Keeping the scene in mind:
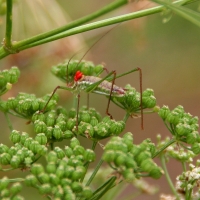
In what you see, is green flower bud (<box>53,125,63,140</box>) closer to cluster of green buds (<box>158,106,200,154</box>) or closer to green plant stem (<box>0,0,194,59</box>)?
green plant stem (<box>0,0,194,59</box>)

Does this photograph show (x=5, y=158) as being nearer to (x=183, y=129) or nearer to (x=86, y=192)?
(x=86, y=192)

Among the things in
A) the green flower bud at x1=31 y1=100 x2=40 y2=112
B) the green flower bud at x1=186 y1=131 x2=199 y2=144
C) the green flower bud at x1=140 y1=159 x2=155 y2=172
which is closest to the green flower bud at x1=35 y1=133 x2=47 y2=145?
the green flower bud at x1=31 y1=100 x2=40 y2=112

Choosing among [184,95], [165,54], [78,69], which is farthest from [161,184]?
[78,69]

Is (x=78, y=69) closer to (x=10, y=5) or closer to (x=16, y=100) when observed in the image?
(x=16, y=100)

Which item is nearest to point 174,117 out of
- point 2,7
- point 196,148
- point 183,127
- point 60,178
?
point 183,127

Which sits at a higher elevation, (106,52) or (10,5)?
(106,52)

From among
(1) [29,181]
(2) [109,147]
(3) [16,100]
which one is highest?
(3) [16,100]

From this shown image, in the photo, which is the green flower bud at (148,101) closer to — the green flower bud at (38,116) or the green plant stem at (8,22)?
the green flower bud at (38,116)
